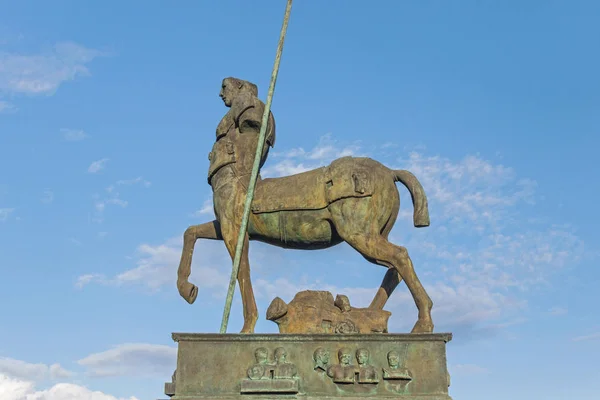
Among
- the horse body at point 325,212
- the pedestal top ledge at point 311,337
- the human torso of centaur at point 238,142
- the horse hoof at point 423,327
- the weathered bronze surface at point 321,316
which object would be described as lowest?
the pedestal top ledge at point 311,337

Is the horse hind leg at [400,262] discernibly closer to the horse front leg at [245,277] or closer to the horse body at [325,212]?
the horse body at [325,212]

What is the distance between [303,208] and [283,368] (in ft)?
8.70

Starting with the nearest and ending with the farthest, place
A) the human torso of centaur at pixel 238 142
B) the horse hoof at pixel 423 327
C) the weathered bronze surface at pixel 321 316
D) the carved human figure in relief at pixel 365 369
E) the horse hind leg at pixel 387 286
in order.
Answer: the carved human figure in relief at pixel 365 369, the horse hoof at pixel 423 327, the weathered bronze surface at pixel 321 316, the horse hind leg at pixel 387 286, the human torso of centaur at pixel 238 142

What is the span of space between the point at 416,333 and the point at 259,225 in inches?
123

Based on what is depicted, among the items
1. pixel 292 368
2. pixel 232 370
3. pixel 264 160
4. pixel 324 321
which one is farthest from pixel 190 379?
pixel 264 160

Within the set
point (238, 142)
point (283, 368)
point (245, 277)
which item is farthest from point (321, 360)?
point (238, 142)

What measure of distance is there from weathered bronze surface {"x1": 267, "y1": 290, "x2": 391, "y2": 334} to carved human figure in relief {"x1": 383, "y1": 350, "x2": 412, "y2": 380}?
37.6 inches

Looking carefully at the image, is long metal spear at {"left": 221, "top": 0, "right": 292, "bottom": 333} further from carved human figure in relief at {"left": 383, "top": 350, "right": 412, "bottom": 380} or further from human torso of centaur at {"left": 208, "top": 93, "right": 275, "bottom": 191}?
carved human figure in relief at {"left": 383, "top": 350, "right": 412, "bottom": 380}

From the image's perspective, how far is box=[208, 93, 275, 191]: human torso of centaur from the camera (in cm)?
1264

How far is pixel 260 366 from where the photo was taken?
10.6 m

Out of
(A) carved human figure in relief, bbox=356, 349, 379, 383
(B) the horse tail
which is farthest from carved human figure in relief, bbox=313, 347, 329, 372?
(B) the horse tail

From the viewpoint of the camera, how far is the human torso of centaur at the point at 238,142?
1264cm

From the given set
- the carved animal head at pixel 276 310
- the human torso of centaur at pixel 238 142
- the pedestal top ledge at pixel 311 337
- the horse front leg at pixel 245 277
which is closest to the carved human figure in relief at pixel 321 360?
the pedestal top ledge at pixel 311 337

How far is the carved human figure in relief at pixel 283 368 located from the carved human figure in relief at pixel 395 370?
1255 mm
